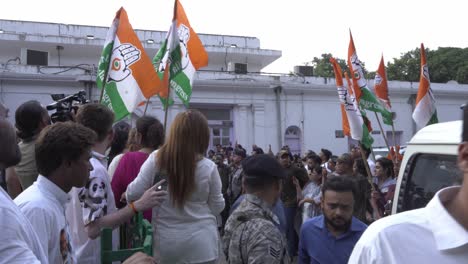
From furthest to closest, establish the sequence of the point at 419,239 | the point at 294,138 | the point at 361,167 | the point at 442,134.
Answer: the point at 294,138 → the point at 361,167 → the point at 442,134 → the point at 419,239

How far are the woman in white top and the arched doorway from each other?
18.1 metres

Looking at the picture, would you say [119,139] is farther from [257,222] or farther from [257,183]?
[257,222]

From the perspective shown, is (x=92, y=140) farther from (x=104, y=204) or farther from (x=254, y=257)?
(x=254, y=257)

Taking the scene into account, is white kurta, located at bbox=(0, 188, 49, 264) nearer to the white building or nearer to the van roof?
the van roof

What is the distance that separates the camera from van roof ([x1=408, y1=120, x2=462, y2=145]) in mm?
2345

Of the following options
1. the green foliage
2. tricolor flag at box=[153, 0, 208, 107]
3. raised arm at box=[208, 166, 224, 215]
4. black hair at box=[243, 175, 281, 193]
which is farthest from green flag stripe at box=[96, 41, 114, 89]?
the green foliage

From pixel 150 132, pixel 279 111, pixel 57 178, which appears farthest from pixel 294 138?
pixel 57 178

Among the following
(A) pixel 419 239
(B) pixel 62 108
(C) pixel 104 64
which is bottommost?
(A) pixel 419 239

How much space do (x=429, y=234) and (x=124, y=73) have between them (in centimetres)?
490

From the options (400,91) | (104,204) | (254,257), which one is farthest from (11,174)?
(400,91)

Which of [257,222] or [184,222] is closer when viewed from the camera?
[257,222]

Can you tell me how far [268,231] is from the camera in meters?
2.40

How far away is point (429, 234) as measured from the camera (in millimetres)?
1259

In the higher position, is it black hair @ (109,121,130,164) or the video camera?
the video camera
